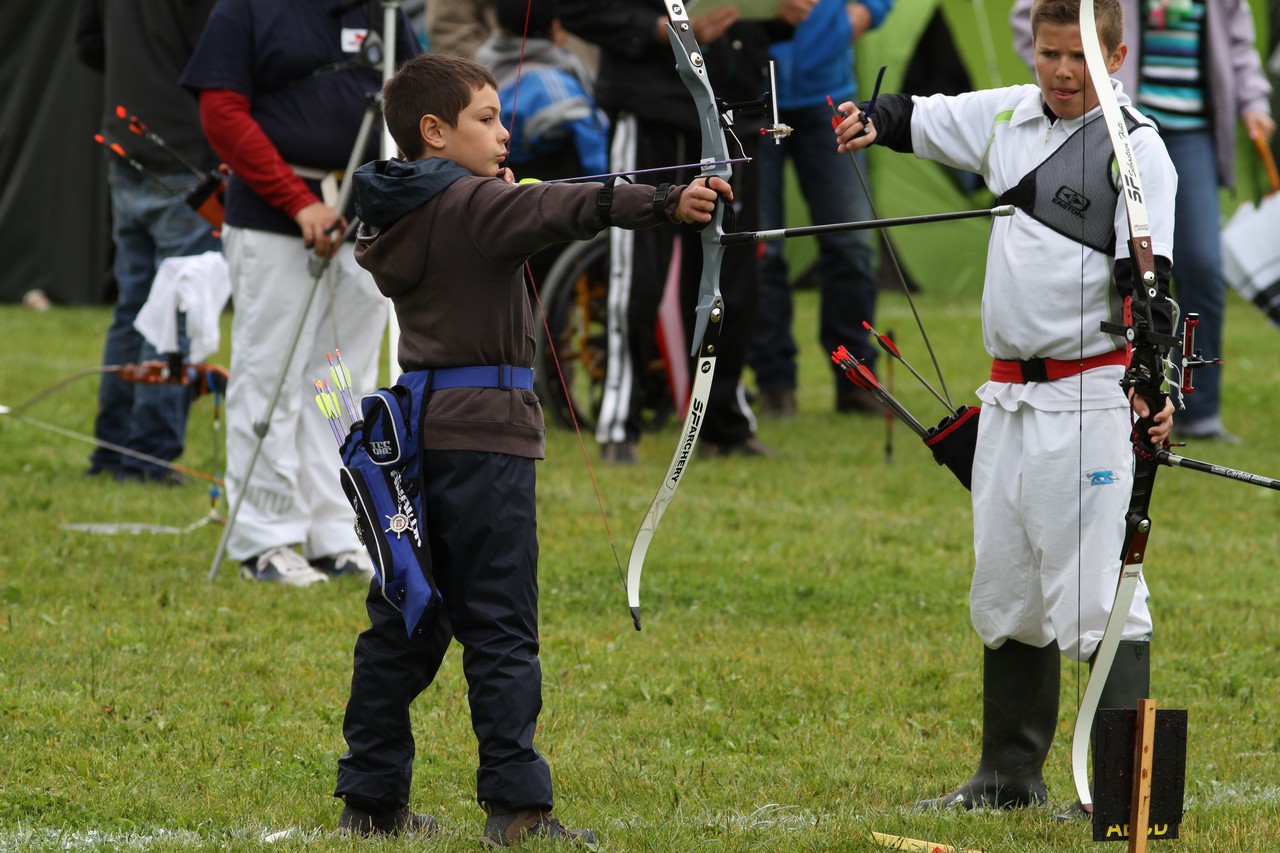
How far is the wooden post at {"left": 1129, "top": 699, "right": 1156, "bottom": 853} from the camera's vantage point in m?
2.80

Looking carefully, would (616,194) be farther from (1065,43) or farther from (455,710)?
(455,710)

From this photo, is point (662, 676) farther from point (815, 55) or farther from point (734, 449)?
point (815, 55)

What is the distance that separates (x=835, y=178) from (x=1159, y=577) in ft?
10.7

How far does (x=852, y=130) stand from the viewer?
3482 millimetres

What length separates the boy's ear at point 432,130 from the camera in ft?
10.9

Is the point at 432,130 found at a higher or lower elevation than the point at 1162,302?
higher

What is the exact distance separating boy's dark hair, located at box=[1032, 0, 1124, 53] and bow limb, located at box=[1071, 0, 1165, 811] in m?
0.07

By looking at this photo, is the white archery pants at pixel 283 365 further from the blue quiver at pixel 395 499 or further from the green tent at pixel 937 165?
the green tent at pixel 937 165

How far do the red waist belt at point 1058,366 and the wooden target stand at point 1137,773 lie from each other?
0.80 meters

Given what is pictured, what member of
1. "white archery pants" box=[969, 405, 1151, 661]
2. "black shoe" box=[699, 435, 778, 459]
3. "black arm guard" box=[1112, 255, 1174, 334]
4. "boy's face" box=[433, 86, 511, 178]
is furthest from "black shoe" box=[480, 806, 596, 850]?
"black shoe" box=[699, 435, 778, 459]

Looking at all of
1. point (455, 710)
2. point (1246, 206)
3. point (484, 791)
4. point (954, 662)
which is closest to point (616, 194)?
point (484, 791)

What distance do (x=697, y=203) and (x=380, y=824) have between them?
4.44 ft

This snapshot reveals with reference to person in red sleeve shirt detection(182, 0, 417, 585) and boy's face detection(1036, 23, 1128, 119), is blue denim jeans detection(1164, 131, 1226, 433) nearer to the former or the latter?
person in red sleeve shirt detection(182, 0, 417, 585)

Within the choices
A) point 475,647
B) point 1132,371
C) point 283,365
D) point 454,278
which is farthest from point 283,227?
Result: point 1132,371
